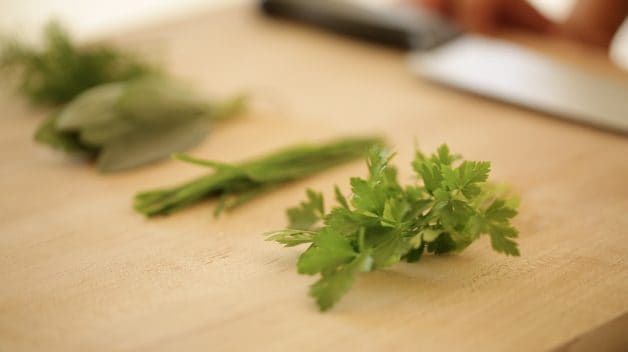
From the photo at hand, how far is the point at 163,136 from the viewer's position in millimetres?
1200

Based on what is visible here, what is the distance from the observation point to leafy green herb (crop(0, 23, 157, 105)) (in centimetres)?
133

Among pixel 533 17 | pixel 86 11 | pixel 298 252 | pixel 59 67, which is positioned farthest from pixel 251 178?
pixel 86 11

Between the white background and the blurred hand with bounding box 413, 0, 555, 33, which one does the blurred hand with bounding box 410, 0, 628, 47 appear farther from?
the white background

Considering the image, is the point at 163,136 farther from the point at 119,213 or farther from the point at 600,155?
the point at 600,155

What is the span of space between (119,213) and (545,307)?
0.54 meters

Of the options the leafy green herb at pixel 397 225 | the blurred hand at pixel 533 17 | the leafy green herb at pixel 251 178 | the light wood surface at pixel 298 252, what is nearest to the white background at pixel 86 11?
the blurred hand at pixel 533 17

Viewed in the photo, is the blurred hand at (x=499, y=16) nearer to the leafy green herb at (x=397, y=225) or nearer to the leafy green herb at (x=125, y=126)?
the leafy green herb at (x=125, y=126)

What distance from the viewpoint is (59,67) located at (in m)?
1.34

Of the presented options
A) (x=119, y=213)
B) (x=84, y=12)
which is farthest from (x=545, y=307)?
(x=84, y=12)

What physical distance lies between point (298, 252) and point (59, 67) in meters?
0.66

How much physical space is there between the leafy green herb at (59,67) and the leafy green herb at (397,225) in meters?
0.64

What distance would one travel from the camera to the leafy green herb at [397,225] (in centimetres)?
78

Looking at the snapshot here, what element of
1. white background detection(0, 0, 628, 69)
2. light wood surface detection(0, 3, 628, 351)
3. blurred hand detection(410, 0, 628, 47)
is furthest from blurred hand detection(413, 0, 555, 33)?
white background detection(0, 0, 628, 69)

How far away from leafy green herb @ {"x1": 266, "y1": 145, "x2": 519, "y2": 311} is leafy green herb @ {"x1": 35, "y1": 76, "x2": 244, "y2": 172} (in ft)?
1.29
